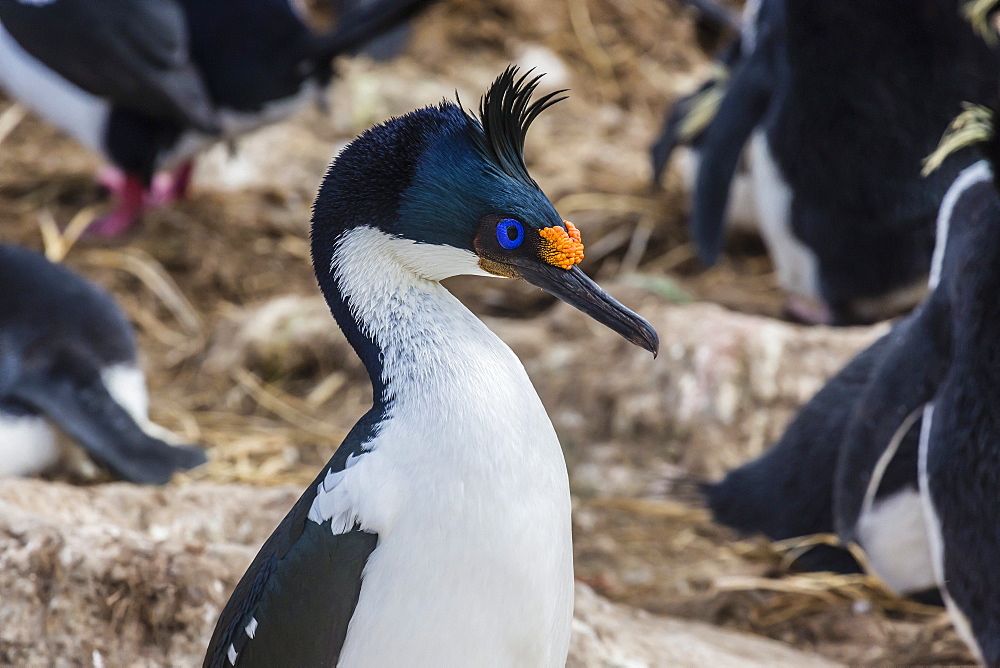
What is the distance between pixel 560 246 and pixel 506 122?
16cm

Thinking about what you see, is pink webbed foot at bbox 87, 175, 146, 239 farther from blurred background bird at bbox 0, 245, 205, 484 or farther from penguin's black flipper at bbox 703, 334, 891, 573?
penguin's black flipper at bbox 703, 334, 891, 573

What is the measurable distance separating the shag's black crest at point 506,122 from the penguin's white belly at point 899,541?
4.44 ft

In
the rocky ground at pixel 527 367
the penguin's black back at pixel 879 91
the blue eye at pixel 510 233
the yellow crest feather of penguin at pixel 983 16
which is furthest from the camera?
the penguin's black back at pixel 879 91

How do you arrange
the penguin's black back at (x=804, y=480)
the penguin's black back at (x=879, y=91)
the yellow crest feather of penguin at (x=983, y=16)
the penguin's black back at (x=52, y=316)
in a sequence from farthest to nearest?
the penguin's black back at (x=879, y=91) < the penguin's black back at (x=52, y=316) < the penguin's black back at (x=804, y=480) < the yellow crest feather of penguin at (x=983, y=16)

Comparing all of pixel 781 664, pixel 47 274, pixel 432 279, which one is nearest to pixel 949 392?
pixel 781 664

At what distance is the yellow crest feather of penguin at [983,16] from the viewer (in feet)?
7.47

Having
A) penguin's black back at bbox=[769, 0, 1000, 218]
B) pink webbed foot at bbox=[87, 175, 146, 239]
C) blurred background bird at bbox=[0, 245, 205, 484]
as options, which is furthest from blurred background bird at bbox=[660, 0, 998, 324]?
pink webbed foot at bbox=[87, 175, 146, 239]

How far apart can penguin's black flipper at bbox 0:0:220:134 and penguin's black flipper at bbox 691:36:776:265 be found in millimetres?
1676

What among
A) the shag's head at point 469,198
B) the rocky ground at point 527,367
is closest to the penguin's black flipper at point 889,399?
the rocky ground at point 527,367

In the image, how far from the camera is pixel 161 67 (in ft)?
12.4

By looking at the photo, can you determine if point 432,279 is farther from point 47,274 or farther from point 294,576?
point 47,274

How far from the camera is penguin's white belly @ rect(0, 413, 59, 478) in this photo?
256cm

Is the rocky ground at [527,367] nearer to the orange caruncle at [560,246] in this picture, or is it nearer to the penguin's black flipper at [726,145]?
the penguin's black flipper at [726,145]

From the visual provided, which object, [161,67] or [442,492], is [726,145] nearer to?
[161,67]
